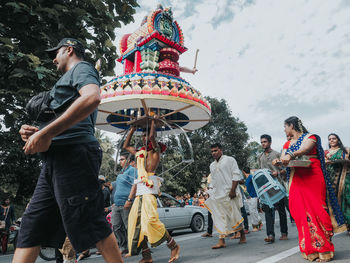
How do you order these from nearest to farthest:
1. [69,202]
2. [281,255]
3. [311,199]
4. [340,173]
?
[69,202]
[311,199]
[281,255]
[340,173]

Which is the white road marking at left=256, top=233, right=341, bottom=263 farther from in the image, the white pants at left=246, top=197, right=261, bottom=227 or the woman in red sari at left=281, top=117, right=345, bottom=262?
the white pants at left=246, top=197, right=261, bottom=227

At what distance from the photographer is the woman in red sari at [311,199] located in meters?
3.57

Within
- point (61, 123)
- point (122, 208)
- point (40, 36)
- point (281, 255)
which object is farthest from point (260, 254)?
point (40, 36)

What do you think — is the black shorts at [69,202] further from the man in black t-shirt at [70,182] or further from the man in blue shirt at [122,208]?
the man in blue shirt at [122,208]

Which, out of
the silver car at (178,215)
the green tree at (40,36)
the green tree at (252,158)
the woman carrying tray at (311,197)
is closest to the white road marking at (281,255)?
the woman carrying tray at (311,197)

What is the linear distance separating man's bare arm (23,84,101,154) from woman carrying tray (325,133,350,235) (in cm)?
500

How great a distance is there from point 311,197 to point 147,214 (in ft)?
7.34

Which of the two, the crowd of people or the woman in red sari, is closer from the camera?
the crowd of people

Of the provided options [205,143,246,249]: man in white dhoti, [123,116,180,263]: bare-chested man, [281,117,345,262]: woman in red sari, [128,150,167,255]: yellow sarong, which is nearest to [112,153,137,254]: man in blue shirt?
[123,116,180,263]: bare-chested man

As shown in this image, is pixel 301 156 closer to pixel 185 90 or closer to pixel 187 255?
pixel 185 90

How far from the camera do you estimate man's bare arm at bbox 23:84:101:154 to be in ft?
5.60

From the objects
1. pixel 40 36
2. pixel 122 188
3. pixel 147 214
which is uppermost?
pixel 40 36

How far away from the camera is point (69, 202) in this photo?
1860 mm

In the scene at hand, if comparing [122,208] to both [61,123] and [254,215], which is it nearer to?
[254,215]
